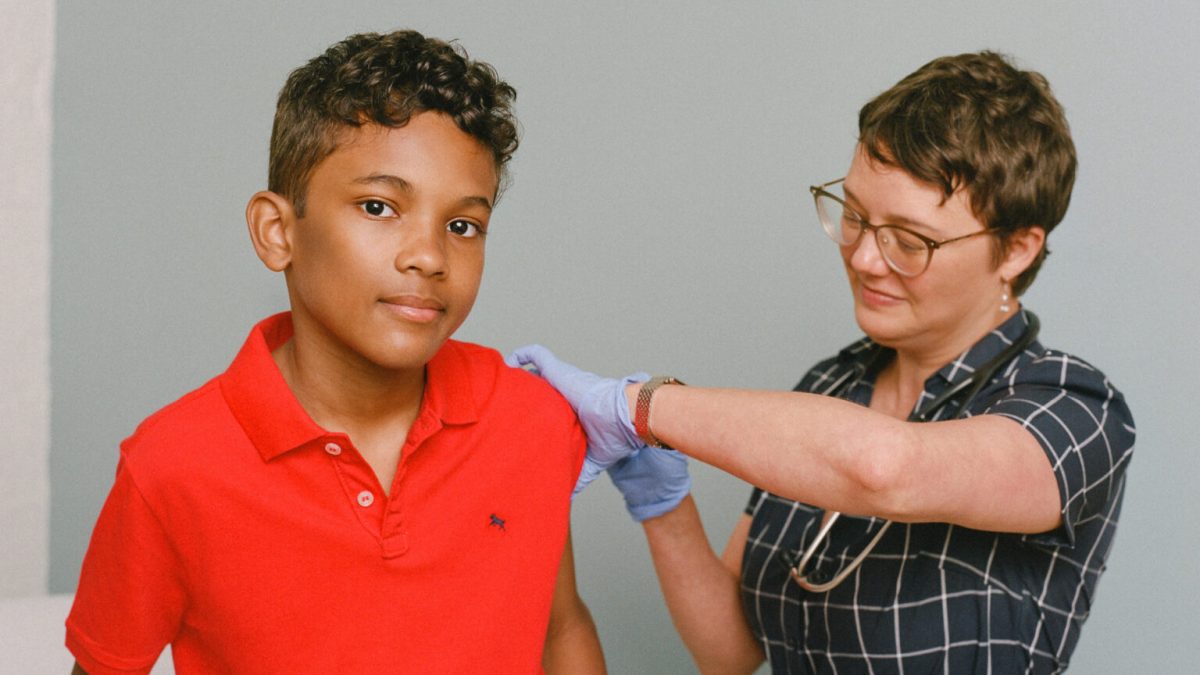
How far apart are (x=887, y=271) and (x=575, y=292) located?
3.21 ft

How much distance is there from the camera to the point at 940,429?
1.40 metres

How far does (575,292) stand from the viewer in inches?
98.0

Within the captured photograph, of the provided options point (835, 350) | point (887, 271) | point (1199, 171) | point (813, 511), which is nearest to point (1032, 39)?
point (1199, 171)

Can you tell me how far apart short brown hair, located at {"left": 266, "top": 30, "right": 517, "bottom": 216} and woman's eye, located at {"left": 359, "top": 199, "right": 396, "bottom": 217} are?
0.24ft

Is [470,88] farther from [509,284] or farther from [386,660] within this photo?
[509,284]

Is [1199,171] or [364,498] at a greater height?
[1199,171]

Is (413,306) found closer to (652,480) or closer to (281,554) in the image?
(281,554)

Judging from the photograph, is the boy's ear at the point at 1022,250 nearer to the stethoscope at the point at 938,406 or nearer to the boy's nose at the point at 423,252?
the stethoscope at the point at 938,406

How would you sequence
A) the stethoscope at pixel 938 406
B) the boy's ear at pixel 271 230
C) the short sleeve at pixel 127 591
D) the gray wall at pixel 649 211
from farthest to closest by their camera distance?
the gray wall at pixel 649 211 < the stethoscope at pixel 938 406 < the boy's ear at pixel 271 230 < the short sleeve at pixel 127 591

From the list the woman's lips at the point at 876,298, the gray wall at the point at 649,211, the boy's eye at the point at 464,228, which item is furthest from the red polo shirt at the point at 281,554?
the gray wall at the point at 649,211

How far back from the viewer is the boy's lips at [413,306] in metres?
1.19

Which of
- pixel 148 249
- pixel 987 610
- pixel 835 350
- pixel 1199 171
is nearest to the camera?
pixel 987 610

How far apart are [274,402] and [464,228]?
269mm

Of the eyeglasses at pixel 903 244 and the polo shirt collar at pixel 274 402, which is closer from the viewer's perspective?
the polo shirt collar at pixel 274 402
